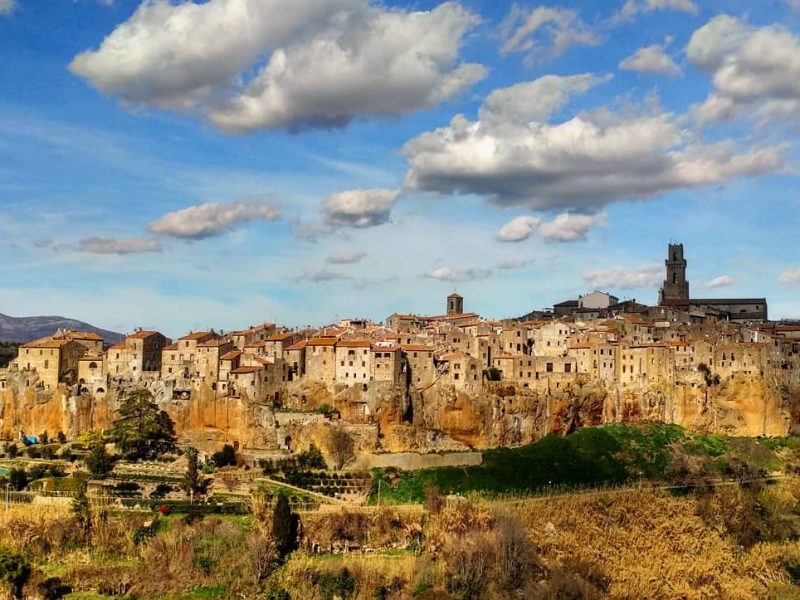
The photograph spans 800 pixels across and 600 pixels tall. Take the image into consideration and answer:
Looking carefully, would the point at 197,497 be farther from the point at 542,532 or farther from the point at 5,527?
the point at 542,532

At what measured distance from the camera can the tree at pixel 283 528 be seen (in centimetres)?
4109

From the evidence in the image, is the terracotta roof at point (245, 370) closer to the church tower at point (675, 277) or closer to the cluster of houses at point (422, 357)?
the cluster of houses at point (422, 357)

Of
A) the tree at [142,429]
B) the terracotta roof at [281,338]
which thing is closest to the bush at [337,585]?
the tree at [142,429]

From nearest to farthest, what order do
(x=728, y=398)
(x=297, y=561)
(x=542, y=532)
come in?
(x=297, y=561) → (x=542, y=532) → (x=728, y=398)

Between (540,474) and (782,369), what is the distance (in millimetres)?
21638

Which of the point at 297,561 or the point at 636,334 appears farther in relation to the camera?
the point at 636,334

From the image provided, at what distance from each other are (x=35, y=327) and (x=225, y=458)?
13862 cm

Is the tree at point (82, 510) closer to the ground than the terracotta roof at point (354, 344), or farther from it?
closer to the ground

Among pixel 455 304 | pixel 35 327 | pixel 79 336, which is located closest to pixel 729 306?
pixel 455 304

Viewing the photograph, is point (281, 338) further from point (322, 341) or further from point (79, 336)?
point (79, 336)

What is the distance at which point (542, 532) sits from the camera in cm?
4316

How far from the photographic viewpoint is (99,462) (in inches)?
1922

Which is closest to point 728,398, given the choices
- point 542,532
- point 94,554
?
point 542,532

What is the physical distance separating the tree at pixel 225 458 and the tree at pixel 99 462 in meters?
5.58
